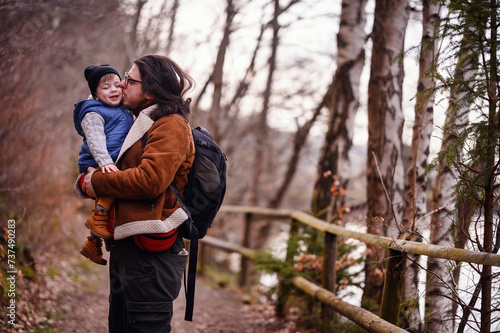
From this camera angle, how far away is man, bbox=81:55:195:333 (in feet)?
6.93

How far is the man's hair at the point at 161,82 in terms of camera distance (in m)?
2.30

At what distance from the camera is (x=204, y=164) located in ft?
7.64

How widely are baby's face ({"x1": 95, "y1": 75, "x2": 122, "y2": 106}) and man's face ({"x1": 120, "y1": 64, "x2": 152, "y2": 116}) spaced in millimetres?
44

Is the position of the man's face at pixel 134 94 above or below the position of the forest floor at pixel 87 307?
above

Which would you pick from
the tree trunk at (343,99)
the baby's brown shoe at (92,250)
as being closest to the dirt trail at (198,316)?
the tree trunk at (343,99)

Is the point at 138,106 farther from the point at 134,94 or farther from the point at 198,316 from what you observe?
the point at 198,316

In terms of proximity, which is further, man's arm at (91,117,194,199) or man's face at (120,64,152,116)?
man's face at (120,64,152,116)

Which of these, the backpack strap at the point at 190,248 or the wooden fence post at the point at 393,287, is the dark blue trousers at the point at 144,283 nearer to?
the backpack strap at the point at 190,248

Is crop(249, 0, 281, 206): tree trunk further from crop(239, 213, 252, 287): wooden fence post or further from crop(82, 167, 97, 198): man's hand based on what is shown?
crop(82, 167, 97, 198): man's hand

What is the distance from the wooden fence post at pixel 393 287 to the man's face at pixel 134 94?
5.84 feet

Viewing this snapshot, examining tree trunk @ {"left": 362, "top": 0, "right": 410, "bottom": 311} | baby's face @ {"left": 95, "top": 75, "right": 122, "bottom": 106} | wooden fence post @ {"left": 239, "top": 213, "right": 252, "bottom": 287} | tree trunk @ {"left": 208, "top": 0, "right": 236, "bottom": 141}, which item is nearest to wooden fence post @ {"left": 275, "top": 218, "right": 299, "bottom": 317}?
tree trunk @ {"left": 362, "top": 0, "right": 410, "bottom": 311}

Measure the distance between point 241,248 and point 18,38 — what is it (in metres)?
4.29

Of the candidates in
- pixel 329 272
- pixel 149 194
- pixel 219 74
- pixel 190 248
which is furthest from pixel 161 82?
pixel 219 74

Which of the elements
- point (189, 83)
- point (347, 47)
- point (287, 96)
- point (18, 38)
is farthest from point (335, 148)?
point (287, 96)
